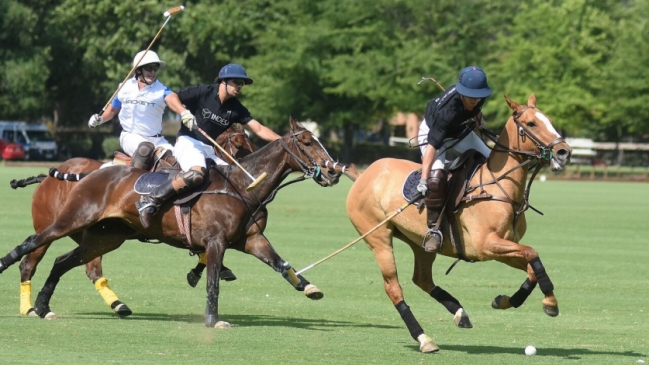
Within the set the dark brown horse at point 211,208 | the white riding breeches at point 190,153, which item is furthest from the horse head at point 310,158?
the white riding breeches at point 190,153

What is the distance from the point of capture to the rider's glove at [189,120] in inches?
437

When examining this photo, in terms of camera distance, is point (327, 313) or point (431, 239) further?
point (327, 313)

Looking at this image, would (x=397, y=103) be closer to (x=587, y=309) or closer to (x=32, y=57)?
(x=32, y=57)

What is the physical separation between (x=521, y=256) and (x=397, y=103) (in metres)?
50.5

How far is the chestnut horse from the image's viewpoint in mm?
9781

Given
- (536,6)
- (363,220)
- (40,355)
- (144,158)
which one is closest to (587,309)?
(363,220)

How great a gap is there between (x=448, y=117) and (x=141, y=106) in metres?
3.96

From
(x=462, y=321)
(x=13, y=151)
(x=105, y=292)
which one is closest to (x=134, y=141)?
(x=105, y=292)

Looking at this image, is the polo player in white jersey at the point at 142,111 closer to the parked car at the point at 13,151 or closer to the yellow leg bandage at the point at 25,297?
the yellow leg bandage at the point at 25,297

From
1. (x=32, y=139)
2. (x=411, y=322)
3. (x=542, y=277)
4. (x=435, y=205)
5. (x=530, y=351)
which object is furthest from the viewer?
(x=32, y=139)

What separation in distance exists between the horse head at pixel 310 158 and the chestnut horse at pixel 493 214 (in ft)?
1.41

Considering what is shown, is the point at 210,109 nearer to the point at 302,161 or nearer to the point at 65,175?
the point at 302,161

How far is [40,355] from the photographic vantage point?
29.8 feet

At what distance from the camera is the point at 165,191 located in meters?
11.3
